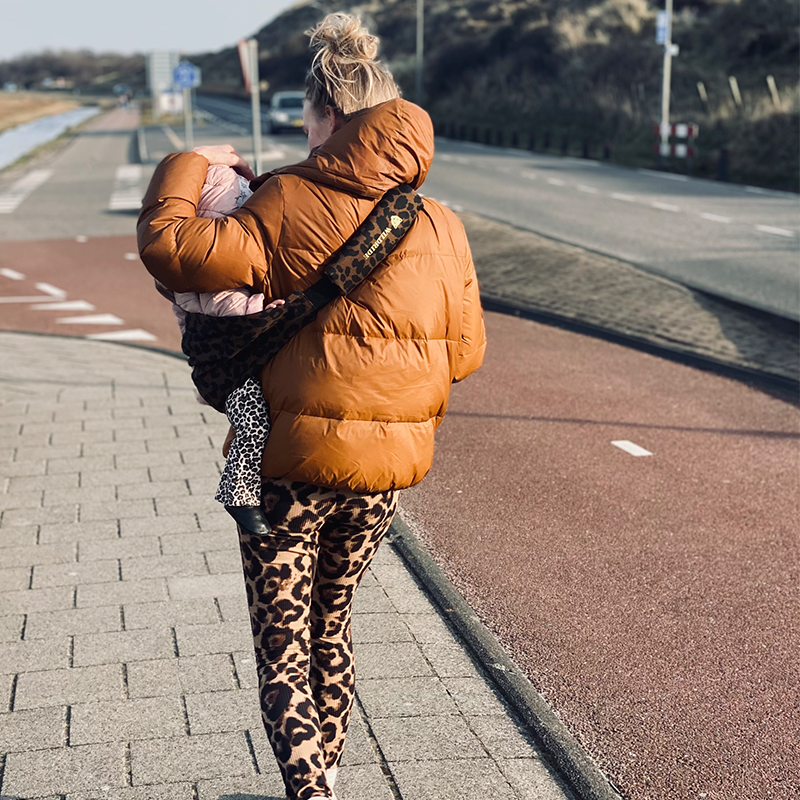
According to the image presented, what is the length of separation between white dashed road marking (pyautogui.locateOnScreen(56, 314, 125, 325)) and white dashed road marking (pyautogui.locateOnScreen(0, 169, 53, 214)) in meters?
12.4

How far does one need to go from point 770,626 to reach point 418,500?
78.6 inches

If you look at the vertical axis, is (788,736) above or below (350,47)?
below

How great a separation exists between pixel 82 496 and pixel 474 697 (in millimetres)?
2737

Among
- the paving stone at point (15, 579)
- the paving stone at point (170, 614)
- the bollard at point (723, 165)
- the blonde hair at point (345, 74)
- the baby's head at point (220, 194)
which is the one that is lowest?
the paving stone at point (15, 579)

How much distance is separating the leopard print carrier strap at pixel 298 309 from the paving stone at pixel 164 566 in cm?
223

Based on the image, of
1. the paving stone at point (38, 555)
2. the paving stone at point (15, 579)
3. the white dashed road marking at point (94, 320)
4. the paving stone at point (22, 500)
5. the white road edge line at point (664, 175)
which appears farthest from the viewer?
the white road edge line at point (664, 175)

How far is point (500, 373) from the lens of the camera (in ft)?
27.8

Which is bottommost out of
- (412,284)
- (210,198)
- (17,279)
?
(17,279)

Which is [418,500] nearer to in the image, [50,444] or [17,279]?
[50,444]

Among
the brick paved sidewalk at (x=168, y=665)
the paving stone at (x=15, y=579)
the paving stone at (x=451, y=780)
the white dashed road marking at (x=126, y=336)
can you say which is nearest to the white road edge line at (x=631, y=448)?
the brick paved sidewalk at (x=168, y=665)

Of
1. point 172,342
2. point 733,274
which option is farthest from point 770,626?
point 733,274

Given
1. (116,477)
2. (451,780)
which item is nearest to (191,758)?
(451,780)

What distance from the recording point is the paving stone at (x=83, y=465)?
235 inches

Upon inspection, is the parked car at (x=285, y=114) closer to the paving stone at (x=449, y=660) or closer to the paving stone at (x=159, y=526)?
the paving stone at (x=159, y=526)
